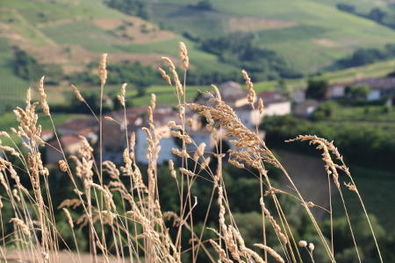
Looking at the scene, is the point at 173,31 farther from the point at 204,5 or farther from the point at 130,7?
the point at 130,7

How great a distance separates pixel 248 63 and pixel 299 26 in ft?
51.0

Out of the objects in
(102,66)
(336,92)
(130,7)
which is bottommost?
(130,7)

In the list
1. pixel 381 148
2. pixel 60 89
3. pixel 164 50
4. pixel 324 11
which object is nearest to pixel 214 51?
pixel 164 50

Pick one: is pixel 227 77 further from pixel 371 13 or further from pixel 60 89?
pixel 371 13

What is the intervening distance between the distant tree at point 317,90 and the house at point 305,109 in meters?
6.21

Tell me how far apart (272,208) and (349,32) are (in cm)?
8166

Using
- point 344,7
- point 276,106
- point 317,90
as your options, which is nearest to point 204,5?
point 344,7

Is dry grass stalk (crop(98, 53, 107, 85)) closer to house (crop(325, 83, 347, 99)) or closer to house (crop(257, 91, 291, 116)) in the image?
house (crop(257, 91, 291, 116))

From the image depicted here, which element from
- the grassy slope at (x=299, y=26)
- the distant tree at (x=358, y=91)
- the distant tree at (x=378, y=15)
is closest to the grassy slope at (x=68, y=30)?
the grassy slope at (x=299, y=26)

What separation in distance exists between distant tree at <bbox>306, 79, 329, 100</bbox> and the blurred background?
0.08 metres

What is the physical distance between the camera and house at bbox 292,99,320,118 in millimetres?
48963

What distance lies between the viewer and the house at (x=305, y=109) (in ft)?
161

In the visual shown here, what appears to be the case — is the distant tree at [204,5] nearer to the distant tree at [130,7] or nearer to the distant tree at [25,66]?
the distant tree at [130,7]

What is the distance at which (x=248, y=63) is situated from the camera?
3492 inches
